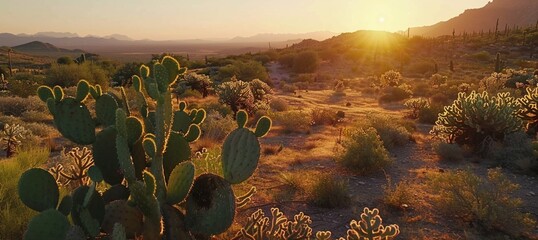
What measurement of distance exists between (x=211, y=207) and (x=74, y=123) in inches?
48.6

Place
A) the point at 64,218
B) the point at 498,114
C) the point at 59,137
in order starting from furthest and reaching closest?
1. the point at 59,137
2. the point at 498,114
3. the point at 64,218

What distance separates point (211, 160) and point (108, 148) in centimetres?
337

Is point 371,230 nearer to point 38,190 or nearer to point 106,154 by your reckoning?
point 106,154

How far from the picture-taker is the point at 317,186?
6.10m

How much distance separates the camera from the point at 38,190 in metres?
2.88

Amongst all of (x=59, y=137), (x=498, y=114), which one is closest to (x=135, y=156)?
(x=498, y=114)

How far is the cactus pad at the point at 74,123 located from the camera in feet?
10.3

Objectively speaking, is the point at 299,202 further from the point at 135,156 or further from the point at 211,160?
the point at 135,156

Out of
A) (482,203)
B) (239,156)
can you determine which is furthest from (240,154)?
(482,203)

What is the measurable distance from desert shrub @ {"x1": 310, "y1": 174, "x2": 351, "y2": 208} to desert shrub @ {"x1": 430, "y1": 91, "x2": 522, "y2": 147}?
418 centimetres

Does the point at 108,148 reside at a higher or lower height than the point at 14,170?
higher

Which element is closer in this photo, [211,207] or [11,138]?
[211,207]

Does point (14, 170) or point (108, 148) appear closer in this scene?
point (108, 148)

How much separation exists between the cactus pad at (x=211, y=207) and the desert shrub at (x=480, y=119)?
722 centimetres
